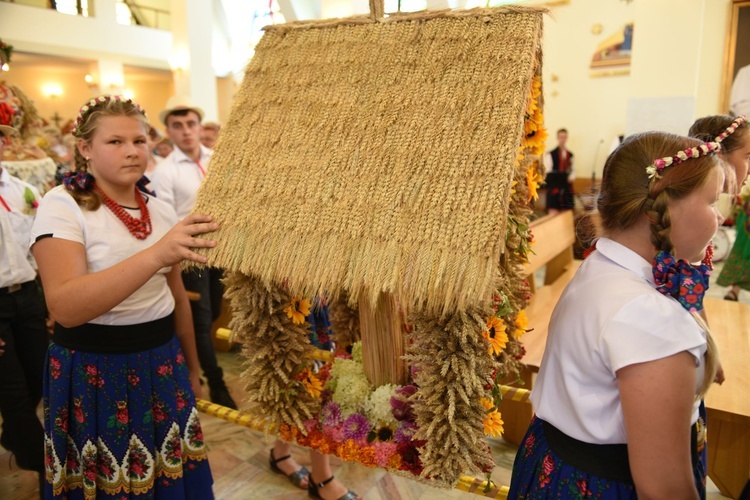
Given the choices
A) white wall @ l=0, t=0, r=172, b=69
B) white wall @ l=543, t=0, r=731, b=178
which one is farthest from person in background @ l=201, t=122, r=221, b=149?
white wall @ l=0, t=0, r=172, b=69

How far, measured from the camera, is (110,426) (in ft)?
5.43

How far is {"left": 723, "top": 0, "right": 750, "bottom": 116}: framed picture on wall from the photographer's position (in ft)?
24.5

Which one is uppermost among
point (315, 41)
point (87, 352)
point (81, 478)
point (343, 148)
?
point (315, 41)

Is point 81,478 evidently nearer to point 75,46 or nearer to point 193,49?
point 193,49

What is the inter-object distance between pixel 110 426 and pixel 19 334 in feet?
3.18

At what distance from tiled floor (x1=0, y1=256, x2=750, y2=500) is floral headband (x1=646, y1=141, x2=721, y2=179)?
187 cm

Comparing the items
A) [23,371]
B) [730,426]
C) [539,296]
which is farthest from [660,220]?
[539,296]

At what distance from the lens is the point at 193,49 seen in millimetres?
8945

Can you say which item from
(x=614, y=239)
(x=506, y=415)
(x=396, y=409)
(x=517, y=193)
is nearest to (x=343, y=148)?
(x=517, y=193)

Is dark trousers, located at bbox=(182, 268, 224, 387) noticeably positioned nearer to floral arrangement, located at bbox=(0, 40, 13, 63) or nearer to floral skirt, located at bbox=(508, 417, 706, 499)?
floral arrangement, located at bbox=(0, 40, 13, 63)

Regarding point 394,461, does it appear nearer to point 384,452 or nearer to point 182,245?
point 384,452

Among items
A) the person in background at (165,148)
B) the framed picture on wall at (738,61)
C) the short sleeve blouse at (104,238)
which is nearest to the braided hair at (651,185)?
the short sleeve blouse at (104,238)

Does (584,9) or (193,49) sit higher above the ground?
(584,9)

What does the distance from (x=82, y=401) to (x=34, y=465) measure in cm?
98
